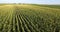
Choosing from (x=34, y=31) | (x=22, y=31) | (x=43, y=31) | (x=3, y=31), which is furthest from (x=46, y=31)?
(x=3, y=31)

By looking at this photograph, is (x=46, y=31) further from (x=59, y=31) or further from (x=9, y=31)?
(x=9, y=31)

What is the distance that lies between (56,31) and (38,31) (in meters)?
1.84

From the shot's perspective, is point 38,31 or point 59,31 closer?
point 38,31

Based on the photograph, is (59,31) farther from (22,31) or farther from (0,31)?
(0,31)

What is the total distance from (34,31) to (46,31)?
1.07 metres

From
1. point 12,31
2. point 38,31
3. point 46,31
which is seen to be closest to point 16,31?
point 12,31

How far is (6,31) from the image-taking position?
11.0 meters

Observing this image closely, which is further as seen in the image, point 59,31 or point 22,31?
point 59,31

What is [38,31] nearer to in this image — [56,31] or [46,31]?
[46,31]

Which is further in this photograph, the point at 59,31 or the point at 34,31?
the point at 59,31

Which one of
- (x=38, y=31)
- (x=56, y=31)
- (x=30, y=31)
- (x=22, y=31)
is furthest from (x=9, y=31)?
(x=56, y=31)

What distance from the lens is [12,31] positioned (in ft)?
36.1

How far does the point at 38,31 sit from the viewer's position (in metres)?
10.9

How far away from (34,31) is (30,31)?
0.34 metres
